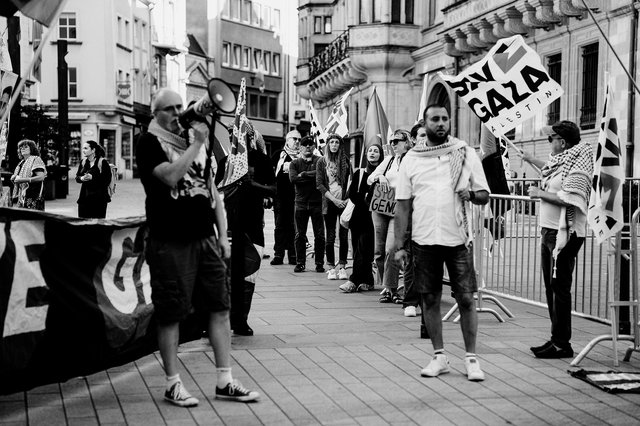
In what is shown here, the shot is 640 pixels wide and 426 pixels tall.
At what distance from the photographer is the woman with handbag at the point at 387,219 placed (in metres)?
11.5

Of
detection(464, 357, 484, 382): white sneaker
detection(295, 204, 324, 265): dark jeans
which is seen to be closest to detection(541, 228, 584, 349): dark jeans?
detection(464, 357, 484, 382): white sneaker

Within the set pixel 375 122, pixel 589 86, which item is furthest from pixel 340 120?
pixel 589 86

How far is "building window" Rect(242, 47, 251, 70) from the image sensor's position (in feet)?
320

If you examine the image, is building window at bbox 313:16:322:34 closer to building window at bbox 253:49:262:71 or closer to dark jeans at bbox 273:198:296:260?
building window at bbox 253:49:262:71

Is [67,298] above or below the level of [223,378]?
above

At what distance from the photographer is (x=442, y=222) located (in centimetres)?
736

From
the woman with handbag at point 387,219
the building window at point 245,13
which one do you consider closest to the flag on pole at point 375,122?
the woman with handbag at point 387,219

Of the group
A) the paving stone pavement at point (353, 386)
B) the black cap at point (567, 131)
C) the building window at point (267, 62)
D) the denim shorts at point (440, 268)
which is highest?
the building window at point (267, 62)

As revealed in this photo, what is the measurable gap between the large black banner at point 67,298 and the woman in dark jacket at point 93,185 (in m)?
9.14

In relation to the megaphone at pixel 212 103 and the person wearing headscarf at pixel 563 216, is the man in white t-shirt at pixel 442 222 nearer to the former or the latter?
the person wearing headscarf at pixel 563 216

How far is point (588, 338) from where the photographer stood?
9109 millimetres

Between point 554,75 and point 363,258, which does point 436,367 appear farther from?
point 554,75

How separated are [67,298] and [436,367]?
8.27ft

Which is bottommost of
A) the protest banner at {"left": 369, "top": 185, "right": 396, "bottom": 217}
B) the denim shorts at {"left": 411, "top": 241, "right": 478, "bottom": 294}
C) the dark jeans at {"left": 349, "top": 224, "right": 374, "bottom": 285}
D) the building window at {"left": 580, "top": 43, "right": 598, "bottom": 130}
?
the dark jeans at {"left": 349, "top": 224, "right": 374, "bottom": 285}
